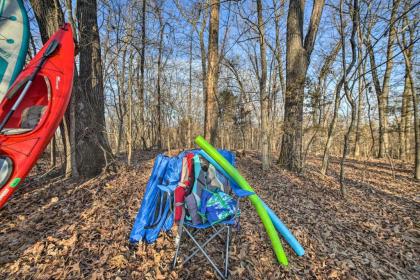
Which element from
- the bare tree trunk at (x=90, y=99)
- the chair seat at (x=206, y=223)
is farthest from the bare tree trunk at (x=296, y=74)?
the bare tree trunk at (x=90, y=99)

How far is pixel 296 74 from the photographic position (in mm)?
5684

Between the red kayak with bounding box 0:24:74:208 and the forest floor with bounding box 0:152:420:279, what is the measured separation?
0.56m

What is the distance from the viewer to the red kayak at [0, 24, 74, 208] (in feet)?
9.21

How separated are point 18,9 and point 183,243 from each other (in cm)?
524

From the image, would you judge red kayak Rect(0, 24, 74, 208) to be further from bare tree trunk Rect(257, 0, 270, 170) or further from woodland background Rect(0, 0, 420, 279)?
bare tree trunk Rect(257, 0, 270, 170)

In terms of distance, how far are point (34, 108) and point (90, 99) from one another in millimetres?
841

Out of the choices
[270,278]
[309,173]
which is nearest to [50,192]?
[270,278]

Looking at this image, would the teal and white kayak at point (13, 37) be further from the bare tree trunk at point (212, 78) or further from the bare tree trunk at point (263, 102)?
the bare tree trunk at point (263, 102)

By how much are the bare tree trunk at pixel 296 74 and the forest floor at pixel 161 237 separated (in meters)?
1.63

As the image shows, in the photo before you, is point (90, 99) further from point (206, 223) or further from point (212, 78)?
point (212, 78)

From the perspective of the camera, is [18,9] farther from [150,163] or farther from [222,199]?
[222,199]

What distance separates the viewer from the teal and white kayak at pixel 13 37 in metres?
3.80

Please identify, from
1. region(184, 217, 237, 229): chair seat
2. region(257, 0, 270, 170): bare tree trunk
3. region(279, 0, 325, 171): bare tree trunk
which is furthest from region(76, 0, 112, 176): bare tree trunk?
region(279, 0, 325, 171): bare tree trunk

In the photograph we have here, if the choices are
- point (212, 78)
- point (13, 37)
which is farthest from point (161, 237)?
point (212, 78)
